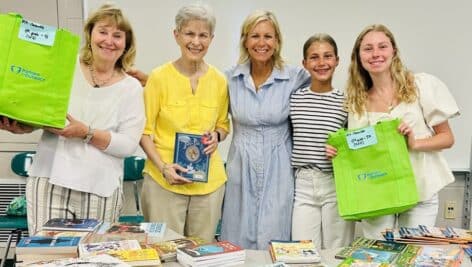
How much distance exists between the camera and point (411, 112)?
7.52 feet

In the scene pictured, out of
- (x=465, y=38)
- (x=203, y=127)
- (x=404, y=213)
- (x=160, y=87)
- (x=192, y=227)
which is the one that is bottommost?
(x=192, y=227)

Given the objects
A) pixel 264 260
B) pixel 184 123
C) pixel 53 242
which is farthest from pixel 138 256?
pixel 184 123

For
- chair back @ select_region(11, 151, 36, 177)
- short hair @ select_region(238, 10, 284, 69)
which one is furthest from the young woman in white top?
chair back @ select_region(11, 151, 36, 177)

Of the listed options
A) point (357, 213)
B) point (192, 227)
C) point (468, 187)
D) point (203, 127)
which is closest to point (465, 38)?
point (468, 187)

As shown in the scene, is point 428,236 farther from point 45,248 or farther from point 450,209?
point 450,209

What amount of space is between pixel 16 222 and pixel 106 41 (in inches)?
67.0

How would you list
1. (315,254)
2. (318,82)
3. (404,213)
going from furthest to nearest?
(318,82), (404,213), (315,254)

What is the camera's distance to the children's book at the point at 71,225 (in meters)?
1.92

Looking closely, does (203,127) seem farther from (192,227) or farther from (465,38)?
(465,38)

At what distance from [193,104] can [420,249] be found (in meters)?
1.23

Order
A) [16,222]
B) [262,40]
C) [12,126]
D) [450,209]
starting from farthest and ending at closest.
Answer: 1. [450,209]
2. [16,222]
3. [262,40]
4. [12,126]

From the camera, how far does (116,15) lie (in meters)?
2.15

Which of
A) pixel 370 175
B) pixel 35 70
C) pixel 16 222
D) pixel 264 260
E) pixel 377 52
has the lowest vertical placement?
pixel 16 222

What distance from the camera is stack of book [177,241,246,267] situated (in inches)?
68.9
